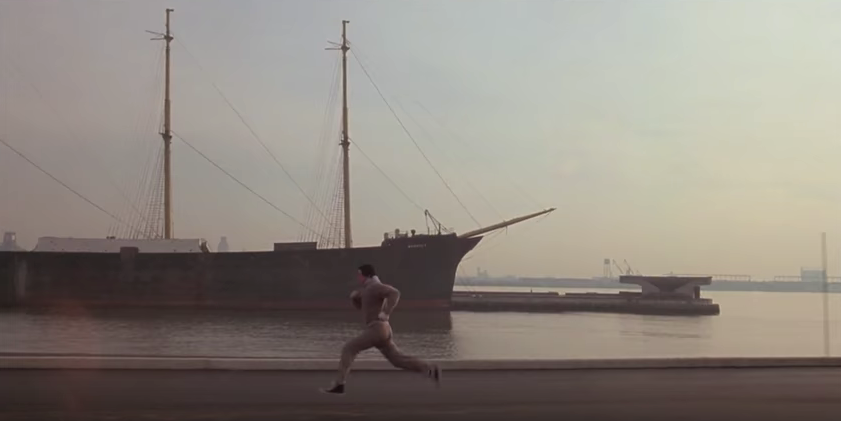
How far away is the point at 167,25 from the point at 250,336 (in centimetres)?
2507

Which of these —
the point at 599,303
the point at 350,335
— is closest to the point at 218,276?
the point at 350,335

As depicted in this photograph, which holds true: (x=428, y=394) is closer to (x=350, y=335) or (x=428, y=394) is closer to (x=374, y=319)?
(x=374, y=319)

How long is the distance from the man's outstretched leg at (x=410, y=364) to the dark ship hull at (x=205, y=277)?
3190 cm

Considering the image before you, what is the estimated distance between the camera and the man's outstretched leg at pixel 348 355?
17.6 ft

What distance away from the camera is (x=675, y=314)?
154ft

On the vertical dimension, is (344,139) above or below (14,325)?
above

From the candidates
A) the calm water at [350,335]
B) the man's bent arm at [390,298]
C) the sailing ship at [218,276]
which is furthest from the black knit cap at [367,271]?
the sailing ship at [218,276]

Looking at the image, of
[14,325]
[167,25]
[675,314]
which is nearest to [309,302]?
[14,325]

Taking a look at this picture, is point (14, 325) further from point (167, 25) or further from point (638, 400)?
point (638, 400)

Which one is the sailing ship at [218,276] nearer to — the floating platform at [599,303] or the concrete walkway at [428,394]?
the floating platform at [599,303]

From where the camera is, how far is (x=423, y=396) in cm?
532

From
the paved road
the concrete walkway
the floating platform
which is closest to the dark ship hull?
the floating platform

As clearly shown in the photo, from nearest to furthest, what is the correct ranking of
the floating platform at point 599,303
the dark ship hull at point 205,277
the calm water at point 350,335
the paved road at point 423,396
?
the paved road at point 423,396 < the calm water at point 350,335 < the dark ship hull at point 205,277 < the floating platform at point 599,303

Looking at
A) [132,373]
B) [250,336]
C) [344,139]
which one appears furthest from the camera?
[344,139]
